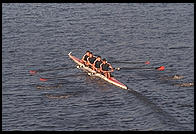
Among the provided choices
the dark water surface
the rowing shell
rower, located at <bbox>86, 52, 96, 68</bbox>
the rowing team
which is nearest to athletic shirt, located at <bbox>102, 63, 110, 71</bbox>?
the rowing team

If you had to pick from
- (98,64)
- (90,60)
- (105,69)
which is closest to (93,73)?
(98,64)

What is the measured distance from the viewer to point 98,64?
7300 cm

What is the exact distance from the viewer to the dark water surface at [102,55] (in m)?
59.6

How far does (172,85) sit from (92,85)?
8843mm

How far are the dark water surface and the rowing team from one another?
3.97 ft

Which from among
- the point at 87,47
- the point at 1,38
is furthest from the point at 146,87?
the point at 1,38

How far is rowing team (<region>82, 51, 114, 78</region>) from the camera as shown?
232ft

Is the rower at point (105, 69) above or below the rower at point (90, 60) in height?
below

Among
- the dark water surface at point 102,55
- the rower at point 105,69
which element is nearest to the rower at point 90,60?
the dark water surface at point 102,55

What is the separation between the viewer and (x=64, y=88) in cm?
6838

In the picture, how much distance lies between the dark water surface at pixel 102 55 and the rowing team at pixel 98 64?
1.21 metres

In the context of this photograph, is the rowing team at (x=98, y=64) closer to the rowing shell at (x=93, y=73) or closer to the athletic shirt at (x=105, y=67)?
the athletic shirt at (x=105, y=67)

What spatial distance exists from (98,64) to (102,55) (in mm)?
11084

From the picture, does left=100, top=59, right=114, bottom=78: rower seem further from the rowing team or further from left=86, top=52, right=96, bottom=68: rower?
left=86, top=52, right=96, bottom=68: rower
